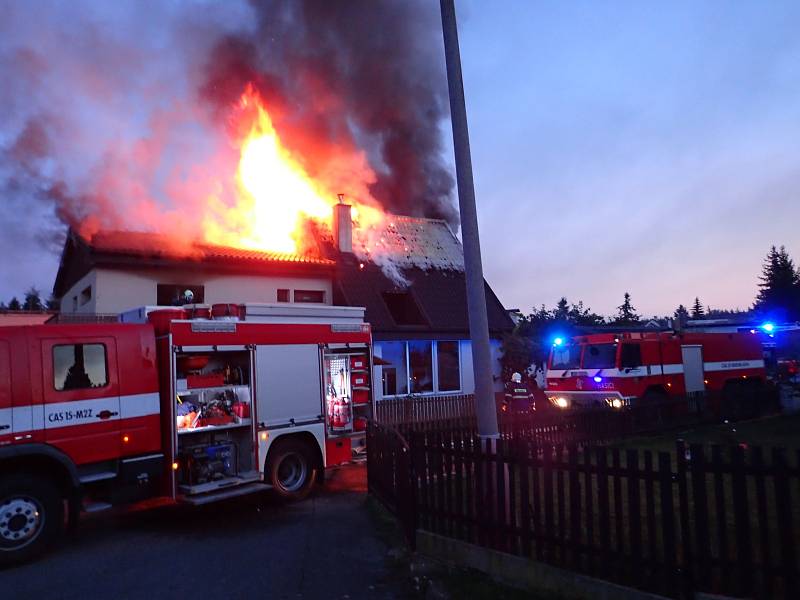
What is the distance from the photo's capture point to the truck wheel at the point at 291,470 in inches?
345

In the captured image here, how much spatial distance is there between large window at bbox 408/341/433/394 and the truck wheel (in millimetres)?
9010

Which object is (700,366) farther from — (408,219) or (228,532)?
(228,532)

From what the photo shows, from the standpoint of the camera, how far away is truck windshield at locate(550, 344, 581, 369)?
15.2 meters

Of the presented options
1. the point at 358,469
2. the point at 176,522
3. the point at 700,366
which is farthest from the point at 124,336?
the point at 700,366

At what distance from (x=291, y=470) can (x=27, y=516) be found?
11.7ft

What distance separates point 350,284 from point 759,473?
587 inches

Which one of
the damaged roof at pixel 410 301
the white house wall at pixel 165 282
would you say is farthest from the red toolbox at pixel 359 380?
the white house wall at pixel 165 282

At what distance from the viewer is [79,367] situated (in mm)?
7086

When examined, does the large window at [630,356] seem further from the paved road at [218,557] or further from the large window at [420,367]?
the paved road at [218,557]

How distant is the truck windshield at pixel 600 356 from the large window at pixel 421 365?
5.11 meters

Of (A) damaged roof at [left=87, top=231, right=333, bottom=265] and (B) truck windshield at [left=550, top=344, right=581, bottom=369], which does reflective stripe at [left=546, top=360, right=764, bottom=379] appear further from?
(A) damaged roof at [left=87, top=231, right=333, bottom=265]

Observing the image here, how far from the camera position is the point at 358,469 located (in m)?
11.9

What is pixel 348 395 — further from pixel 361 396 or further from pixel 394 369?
pixel 394 369

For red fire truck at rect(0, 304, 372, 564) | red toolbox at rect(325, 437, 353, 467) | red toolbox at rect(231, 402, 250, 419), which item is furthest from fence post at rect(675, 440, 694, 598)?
red toolbox at rect(325, 437, 353, 467)
